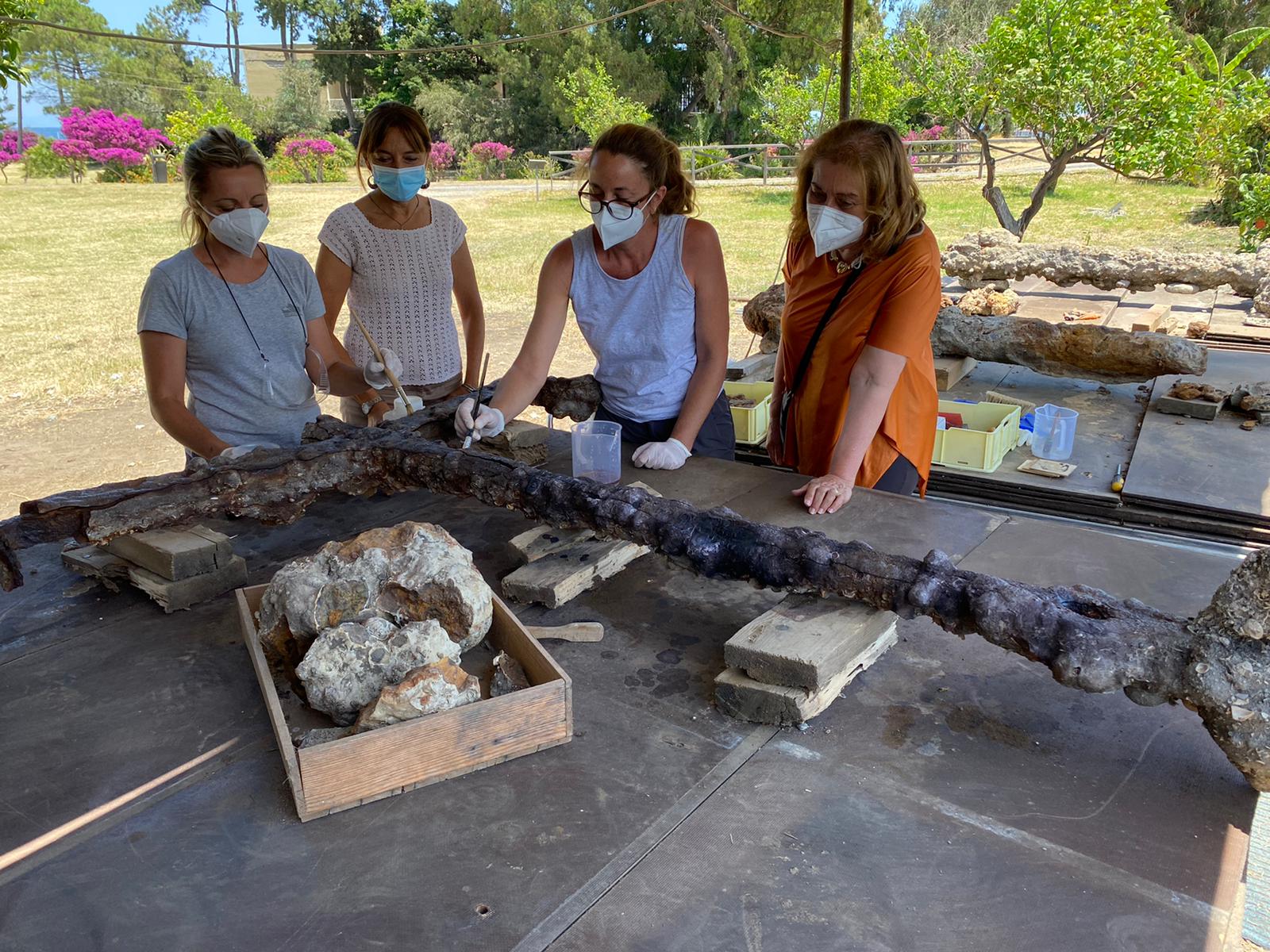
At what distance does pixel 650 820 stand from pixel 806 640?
19.0 inches

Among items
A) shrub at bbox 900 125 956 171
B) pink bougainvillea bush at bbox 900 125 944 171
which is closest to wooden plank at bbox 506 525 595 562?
pink bougainvillea bush at bbox 900 125 944 171

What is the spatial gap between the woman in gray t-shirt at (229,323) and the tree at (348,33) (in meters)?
33.2

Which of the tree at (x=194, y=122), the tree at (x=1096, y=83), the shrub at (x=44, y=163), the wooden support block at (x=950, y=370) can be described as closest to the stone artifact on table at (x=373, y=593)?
the wooden support block at (x=950, y=370)

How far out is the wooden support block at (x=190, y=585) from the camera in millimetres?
2125

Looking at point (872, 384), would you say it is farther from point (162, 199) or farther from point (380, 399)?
point (162, 199)

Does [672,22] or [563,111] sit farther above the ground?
[672,22]

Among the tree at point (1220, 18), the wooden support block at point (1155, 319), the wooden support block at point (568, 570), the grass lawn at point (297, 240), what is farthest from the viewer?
the tree at point (1220, 18)

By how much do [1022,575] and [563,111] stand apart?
26191 mm

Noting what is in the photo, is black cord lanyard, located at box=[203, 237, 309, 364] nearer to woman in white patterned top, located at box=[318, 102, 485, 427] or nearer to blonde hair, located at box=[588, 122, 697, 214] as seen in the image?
woman in white patterned top, located at box=[318, 102, 485, 427]

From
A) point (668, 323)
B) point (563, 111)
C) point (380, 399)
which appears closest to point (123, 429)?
point (380, 399)

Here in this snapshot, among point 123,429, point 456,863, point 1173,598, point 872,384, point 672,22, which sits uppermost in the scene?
point 672,22

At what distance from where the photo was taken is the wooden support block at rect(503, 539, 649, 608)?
82.8 inches

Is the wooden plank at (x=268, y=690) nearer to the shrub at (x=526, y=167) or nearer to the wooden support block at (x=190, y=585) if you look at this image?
the wooden support block at (x=190, y=585)

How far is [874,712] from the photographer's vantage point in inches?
67.1
